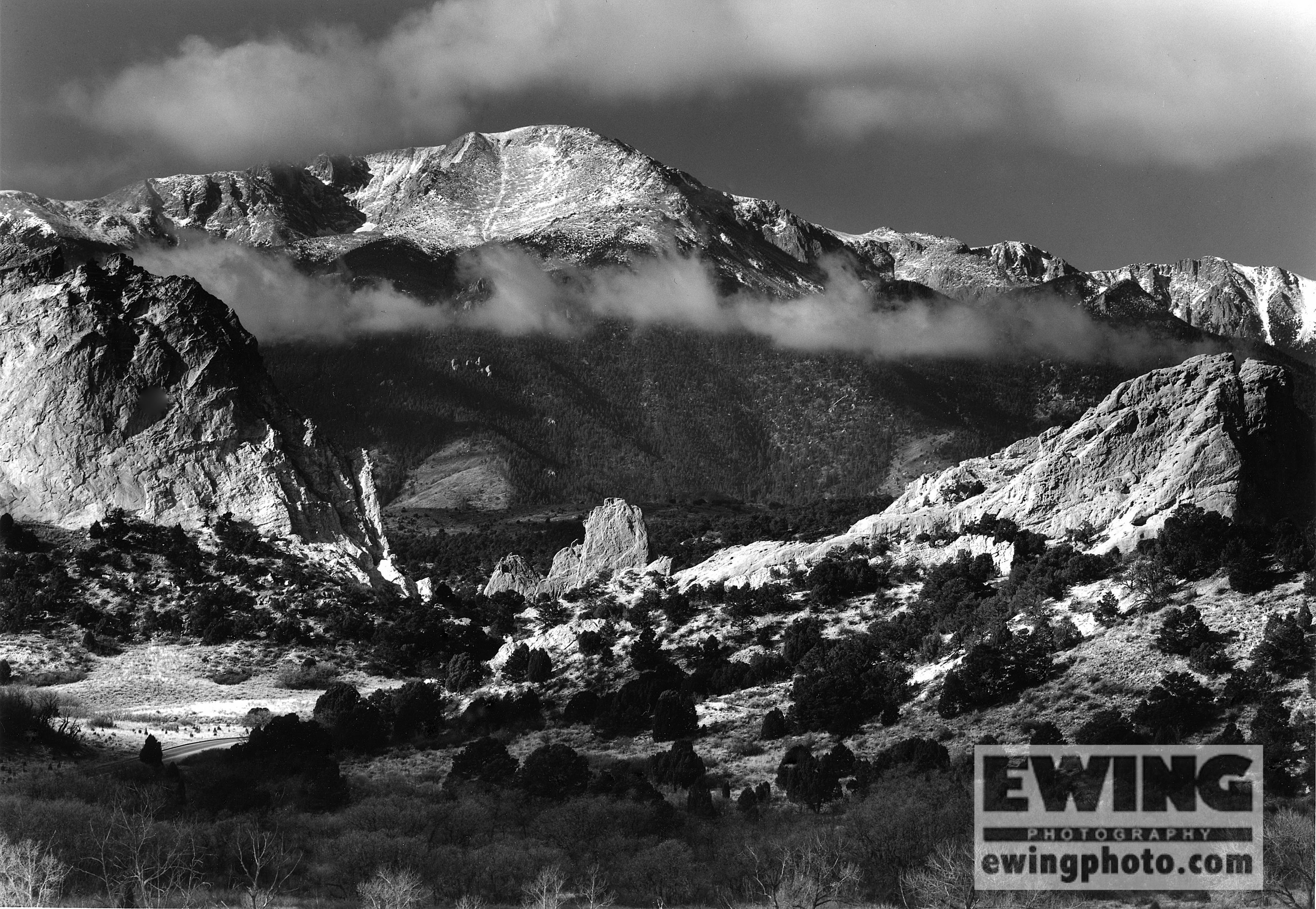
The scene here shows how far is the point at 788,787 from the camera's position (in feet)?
156

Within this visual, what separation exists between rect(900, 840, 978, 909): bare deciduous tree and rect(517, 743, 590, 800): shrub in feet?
43.0

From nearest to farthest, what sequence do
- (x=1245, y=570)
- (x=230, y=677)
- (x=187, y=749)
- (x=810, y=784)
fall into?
1. (x=810, y=784)
2. (x=187, y=749)
3. (x=1245, y=570)
4. (x=230, y=677)

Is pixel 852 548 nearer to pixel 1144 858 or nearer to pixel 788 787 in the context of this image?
pixel 788 787

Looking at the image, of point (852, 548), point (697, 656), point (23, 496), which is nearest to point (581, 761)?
point (697, 656)

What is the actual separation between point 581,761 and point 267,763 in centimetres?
1098

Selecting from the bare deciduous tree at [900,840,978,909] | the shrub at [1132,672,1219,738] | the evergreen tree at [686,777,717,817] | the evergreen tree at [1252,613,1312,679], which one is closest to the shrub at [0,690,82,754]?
the evergreen tree at [686,777,717,817]

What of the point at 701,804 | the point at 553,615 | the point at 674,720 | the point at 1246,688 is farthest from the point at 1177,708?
the point at 553,615

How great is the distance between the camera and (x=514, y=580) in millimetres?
100438

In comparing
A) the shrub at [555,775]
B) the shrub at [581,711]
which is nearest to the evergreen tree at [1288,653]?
the shrub at [555,775]

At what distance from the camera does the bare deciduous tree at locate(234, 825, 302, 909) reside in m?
37.4

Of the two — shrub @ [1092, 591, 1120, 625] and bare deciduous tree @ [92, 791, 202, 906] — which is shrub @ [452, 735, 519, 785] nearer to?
bare deciduous tree @ [92, 791, 202, 906]

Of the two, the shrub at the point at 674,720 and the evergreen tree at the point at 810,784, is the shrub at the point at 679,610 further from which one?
the evergreen tree at the point at 810,784

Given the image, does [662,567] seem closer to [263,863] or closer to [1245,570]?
[1245,570]

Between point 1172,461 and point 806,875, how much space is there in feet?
121
